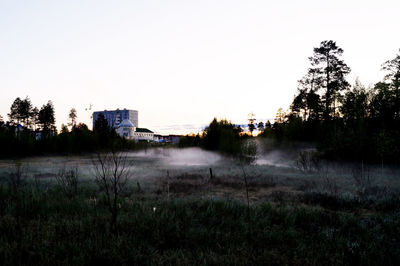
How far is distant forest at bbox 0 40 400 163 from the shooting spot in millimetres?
22906

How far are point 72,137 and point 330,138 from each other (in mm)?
46010

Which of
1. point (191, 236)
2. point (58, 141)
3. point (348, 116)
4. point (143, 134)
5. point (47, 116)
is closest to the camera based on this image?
point (191, 236)

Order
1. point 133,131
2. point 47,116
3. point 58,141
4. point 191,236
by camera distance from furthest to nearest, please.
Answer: point 133,131 < point 47,116 < point 58,141 < point 191,236

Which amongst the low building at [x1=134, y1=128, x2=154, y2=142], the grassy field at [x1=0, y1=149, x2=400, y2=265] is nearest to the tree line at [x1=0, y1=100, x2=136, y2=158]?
the grassy field at [x1=0, y1=149, x2=400, y2=265]

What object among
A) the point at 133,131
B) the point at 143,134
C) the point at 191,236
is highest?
the point at 133,131

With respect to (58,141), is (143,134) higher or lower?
higher

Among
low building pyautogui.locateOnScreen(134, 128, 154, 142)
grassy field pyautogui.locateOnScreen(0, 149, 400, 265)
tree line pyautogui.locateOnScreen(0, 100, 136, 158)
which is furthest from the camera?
low building pyautogui.locateOnScreen(134, 128, 154, 142)

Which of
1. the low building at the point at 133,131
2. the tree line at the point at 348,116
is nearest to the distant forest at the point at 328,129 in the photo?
the tree line at the point at 348,116

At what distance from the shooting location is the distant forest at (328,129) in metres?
22.9

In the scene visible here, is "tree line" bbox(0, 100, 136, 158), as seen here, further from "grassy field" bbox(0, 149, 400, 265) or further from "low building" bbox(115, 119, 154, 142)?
"low building" bbox(115, 119, 154, 142)

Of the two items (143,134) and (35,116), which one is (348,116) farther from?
(143,134)

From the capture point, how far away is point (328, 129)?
95.2 ft

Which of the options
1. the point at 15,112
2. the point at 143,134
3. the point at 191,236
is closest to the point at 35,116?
the point at 15,112

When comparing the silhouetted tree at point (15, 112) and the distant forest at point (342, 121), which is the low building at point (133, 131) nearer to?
the silhouetted tree at point (15, 112)
